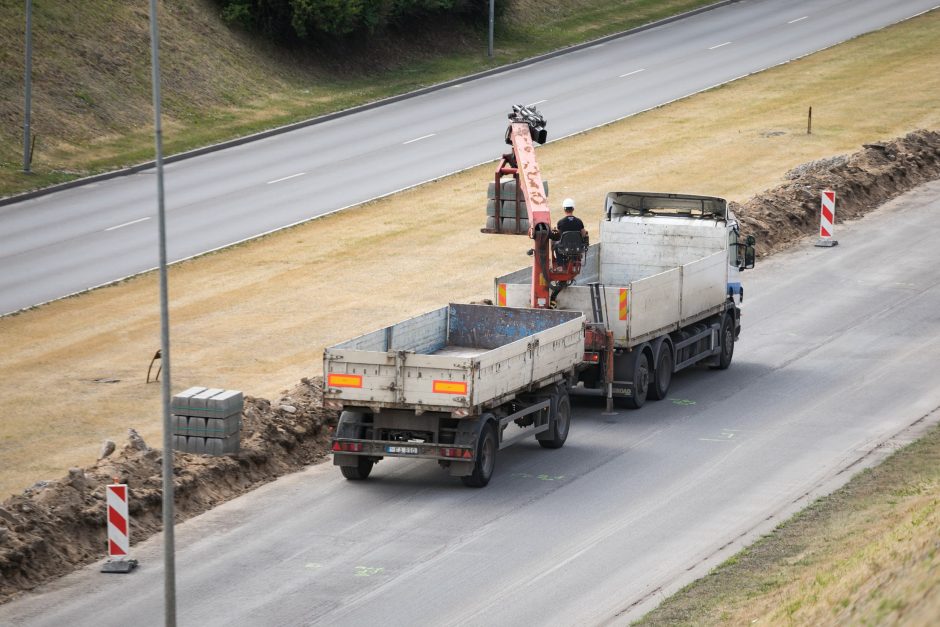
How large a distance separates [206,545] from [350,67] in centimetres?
4482

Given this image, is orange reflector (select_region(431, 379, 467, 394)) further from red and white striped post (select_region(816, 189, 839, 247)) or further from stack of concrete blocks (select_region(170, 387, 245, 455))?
red and white striped post (select_region(816, 189, 839, 247))

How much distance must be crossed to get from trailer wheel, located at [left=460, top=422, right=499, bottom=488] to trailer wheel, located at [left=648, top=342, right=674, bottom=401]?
5161 millimetres

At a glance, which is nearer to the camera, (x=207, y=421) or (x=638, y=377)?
(x=207, y=421)

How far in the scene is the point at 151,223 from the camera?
140 feet

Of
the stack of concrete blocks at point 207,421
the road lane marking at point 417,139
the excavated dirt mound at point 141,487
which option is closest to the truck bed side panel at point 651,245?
the excavated dirt mound at point 141,487

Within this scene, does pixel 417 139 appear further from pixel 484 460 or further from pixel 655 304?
pixel 484 460

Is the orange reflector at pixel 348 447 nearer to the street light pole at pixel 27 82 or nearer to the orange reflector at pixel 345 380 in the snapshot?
the orange reflector at pixel 345 380

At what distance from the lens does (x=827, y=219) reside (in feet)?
127

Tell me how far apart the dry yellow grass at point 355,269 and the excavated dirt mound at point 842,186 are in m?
2.00

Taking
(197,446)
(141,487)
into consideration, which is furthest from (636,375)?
(141,487)

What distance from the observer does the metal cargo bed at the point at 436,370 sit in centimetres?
2133

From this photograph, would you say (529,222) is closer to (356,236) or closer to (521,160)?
(521,160)

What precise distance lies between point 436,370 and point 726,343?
30.2 feet

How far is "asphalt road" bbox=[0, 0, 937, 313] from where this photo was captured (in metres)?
40.1
